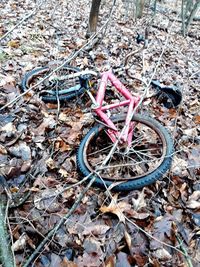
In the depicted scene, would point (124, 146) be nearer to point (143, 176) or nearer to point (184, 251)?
point (143, 176)

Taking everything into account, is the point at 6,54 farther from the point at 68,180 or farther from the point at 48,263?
the point at 48,263

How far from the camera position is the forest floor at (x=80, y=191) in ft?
8.79

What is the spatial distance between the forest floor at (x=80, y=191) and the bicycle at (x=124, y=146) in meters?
0.16

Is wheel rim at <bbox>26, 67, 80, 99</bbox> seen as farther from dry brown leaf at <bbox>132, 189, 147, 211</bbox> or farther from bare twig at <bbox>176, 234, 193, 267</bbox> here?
bare twig at <bbox>176, 234, 193, 267</bbox>

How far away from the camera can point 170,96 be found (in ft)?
15.0

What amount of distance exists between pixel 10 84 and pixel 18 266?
2.93 meters

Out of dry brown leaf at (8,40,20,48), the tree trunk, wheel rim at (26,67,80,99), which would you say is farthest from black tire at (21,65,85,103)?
the tree trunk

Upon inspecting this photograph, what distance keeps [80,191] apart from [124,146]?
27.6 inches

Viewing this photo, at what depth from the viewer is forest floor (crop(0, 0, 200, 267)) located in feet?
8.79

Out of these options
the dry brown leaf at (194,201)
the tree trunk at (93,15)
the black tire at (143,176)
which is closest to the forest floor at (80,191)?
the dry brown leaf at (194,201)

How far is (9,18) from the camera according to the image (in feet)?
23.0

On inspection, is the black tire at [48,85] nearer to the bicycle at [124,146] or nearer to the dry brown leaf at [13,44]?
the bicycle at [124,146]

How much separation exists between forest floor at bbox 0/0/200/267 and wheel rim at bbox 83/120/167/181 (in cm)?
21

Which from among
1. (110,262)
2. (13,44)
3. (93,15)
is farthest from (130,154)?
(93,15)
